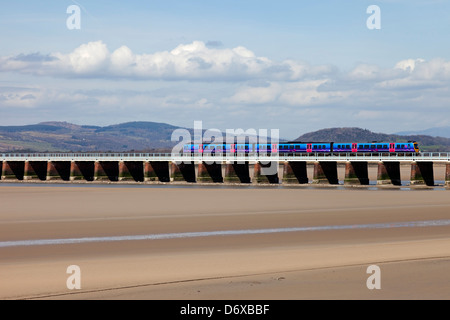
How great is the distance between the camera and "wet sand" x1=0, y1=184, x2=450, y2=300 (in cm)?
1650

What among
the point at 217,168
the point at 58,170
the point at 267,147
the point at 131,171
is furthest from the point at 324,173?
the point at 58,170

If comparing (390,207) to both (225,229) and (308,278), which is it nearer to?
(225,229)

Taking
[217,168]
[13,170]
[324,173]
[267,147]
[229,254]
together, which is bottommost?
[229,254]

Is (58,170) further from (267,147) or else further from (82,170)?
(267,147)

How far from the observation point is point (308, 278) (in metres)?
17.8

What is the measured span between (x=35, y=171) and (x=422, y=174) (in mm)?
57012

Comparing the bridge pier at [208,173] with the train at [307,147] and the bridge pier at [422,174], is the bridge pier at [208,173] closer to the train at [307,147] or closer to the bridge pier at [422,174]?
the train at [307,147]

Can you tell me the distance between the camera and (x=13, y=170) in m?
101

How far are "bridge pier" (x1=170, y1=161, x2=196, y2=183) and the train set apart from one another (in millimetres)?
11780

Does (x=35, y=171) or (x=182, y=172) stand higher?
(x=182, y=172)

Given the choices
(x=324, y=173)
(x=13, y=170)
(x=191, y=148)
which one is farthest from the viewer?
(x=191, y=148)
